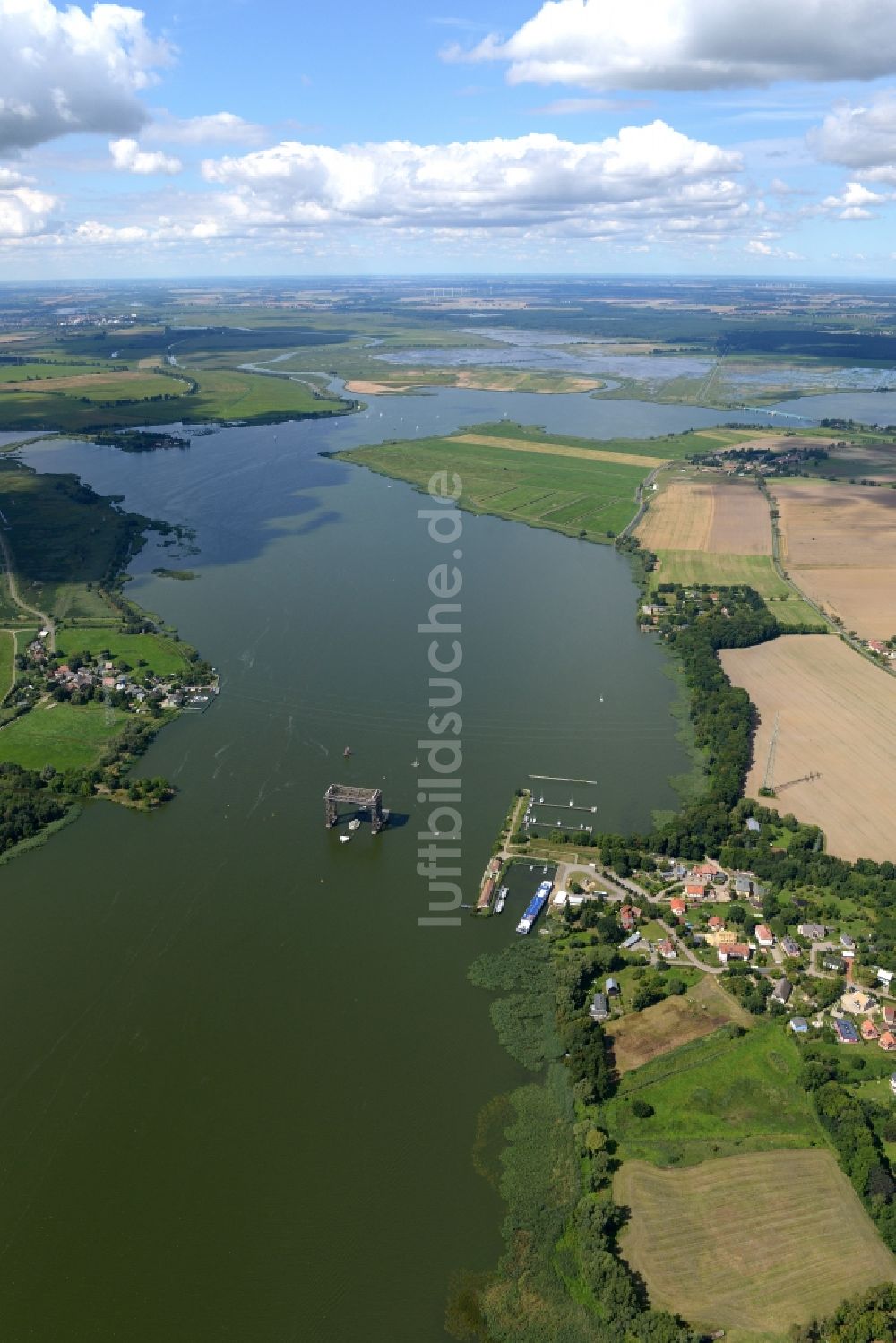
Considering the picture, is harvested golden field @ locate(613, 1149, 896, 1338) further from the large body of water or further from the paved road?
the paved road

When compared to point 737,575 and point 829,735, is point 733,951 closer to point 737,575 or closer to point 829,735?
point 829,735

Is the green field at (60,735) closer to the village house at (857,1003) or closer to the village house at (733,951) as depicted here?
the village house at (733,951)

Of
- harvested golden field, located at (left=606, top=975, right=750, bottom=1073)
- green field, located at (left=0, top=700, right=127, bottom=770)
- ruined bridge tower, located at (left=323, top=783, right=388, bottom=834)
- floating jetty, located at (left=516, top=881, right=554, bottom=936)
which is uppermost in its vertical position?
ruined bridge tower, located at (left=323, top=783, right=388, bottom=834)

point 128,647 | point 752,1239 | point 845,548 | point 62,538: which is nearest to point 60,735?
point 128,647

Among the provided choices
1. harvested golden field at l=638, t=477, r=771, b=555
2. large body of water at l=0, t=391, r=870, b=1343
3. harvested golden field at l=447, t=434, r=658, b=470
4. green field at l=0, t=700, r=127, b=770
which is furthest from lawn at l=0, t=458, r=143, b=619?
harvested golden field at l=447, t=434, r=658, b=470

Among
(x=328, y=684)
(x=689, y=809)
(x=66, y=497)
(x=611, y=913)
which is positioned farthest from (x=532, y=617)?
Answer: (x=66, y=497)

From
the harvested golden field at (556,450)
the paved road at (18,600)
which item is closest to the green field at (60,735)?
the paved road at (18,600)
